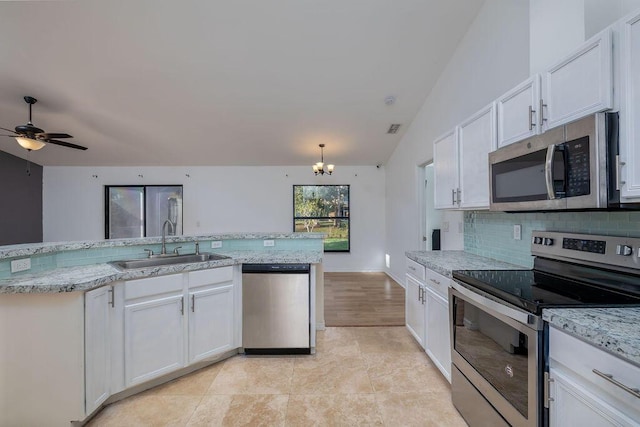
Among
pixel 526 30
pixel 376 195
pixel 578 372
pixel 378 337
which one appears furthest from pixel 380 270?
pixel 578 372

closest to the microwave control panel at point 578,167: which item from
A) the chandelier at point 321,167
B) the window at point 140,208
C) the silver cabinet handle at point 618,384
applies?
the silver cabinet handle at point 618,384

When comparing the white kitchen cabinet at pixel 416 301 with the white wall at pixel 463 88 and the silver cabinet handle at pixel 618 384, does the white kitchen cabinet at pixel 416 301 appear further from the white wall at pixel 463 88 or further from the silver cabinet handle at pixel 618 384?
the silver cabinet handle at pixel 618 384

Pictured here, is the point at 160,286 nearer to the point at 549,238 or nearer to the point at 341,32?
the point at 549,238

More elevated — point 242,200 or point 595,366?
point 242,200

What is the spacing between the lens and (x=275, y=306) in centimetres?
252

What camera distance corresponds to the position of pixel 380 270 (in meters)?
6.49

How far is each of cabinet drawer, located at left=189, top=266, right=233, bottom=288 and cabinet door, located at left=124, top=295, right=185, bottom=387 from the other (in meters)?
0.16

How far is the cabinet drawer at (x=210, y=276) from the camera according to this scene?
7.36 ft

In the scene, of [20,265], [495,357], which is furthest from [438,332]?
[20,265]

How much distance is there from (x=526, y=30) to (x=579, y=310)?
2062 mm

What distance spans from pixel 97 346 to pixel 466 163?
290cm

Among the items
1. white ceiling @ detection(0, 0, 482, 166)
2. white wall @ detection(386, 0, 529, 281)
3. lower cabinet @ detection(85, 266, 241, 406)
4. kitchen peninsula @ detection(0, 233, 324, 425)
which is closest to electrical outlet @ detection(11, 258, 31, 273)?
kitchen peninsula @ detection(0, 233, 324, 425)

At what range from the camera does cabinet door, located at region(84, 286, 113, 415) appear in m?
1.69

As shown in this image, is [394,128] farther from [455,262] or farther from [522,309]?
[522,309]
